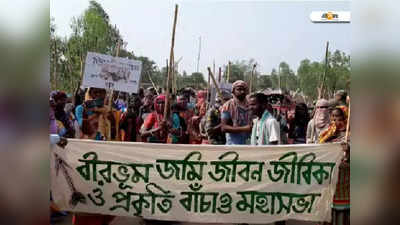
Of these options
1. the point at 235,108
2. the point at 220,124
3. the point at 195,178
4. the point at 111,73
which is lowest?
the point at 195,178

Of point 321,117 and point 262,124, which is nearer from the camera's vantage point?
point 262,124

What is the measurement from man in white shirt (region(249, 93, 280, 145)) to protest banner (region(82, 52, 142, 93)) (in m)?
2.12

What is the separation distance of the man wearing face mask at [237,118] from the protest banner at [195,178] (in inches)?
35.0

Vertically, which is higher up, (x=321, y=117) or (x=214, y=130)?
(x=321, y=117)

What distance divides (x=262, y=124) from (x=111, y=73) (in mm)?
2530

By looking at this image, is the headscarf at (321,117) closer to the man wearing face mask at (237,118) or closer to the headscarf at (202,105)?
Answer: the man wearing face mask at (237,118)

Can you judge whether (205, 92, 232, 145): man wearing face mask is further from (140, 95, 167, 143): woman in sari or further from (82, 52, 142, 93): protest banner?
(82, 52, 142, 93): protest banner

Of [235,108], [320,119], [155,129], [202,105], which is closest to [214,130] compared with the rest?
[235,108]

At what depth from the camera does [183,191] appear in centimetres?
405

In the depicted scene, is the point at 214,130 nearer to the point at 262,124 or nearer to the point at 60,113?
the point at 262,124

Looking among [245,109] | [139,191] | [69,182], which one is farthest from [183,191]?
[245,109]

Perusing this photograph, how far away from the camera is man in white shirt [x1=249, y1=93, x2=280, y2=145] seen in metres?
4.31

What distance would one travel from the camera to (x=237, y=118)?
5.07 metres
